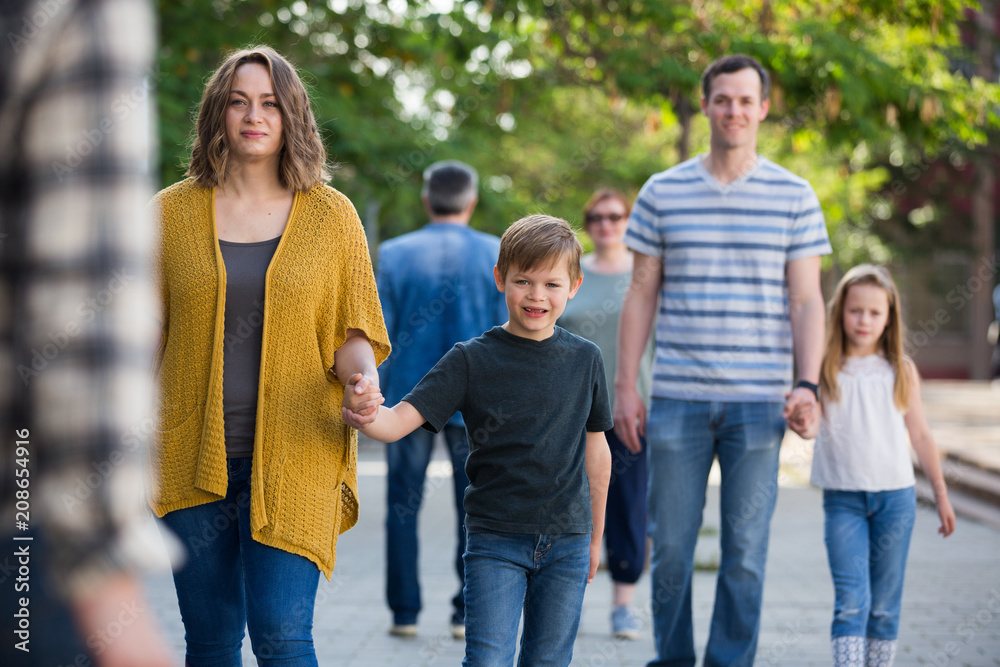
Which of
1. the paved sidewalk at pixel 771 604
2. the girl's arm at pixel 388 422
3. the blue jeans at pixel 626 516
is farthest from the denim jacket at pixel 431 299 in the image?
the girl's arm at pixel 388 422

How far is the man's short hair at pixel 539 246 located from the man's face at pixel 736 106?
1214 millimetres

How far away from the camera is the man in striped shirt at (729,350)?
13.0ft

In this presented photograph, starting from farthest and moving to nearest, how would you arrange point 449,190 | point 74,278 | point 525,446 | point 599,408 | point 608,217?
point 608,217 → point 449,190 → point 599,408 → point 525,446 → point 74,278

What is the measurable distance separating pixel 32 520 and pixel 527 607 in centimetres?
196

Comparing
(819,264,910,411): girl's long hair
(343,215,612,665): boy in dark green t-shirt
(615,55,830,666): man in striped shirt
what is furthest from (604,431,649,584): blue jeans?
(343,215,612,665): boy in dark green t-shirt

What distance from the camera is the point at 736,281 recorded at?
4031 mm

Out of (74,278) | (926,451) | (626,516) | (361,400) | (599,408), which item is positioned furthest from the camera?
(626,516)

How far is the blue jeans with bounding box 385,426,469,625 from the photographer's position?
530cm

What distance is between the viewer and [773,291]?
4031 mm

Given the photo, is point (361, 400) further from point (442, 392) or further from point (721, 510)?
point (721, 510)

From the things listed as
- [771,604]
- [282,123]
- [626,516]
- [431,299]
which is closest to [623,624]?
[626,516]

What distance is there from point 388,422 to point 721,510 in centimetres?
158

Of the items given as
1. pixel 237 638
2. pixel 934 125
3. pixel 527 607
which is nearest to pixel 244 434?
pixel 237 638

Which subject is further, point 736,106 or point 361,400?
point 736,106
